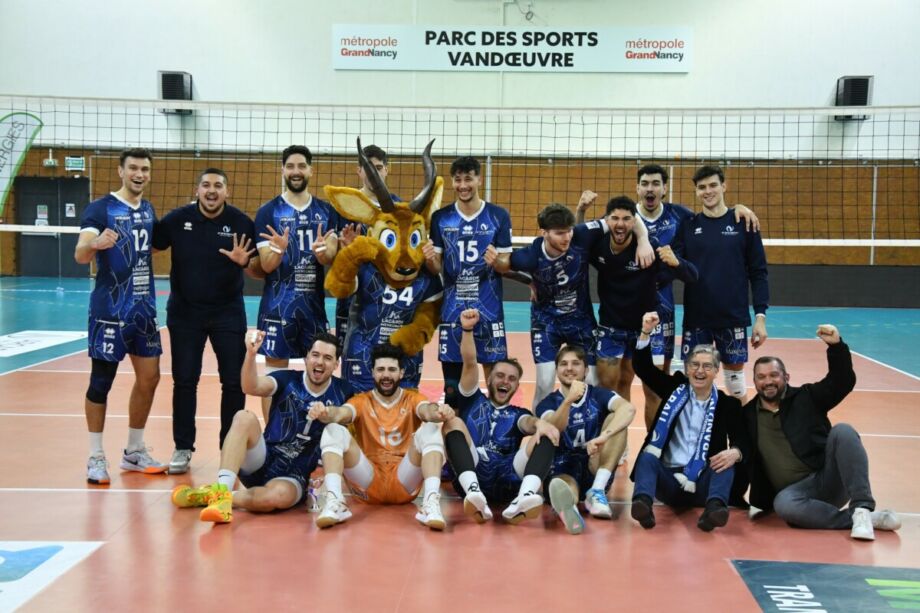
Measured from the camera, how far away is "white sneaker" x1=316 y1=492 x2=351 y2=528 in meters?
5.09

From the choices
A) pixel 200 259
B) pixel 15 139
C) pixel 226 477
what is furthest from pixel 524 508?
pixel 15 139

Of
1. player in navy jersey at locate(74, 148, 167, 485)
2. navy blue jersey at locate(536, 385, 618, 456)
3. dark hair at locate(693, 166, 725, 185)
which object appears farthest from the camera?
dark hair at locate(693, 166, 725, 185)

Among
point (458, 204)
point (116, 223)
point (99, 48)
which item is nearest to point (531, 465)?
point (458, 204)

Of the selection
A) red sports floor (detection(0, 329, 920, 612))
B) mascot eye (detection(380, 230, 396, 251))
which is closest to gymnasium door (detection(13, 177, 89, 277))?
red sports floor (detection(0, 329, 920, 612))

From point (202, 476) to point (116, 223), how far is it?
6.05ft

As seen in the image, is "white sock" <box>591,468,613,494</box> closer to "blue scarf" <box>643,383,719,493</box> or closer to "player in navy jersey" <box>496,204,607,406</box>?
"blue scarf" <box>643,383,719,493</box>

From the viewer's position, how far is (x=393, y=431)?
18.5 ft

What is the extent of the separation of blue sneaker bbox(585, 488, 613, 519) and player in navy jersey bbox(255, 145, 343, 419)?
225 centimetres

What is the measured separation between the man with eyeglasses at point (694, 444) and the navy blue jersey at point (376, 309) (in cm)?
187

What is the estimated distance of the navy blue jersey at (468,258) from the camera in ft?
20.6

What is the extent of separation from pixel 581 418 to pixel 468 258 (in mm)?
1378

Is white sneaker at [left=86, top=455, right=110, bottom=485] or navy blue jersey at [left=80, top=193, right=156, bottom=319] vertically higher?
navy blue jersey at [left=80, top=193, right=156, bottom=319]

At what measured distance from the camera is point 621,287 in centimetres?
639

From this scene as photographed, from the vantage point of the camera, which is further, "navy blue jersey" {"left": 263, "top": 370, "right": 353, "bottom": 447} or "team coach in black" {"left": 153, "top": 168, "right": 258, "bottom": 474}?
"team coach in black" {"left": 153, "top": 168, "right": 258, "bottom": 474}
